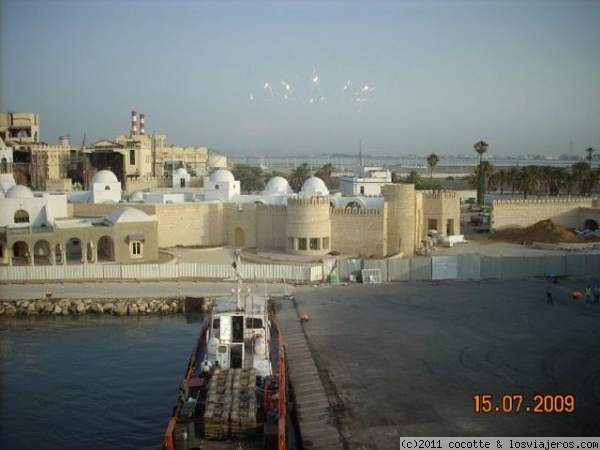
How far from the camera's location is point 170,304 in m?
25.9

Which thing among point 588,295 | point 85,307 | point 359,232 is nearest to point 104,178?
point 85,307

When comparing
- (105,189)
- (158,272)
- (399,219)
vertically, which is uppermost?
(105,189)

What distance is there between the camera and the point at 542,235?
3875 centimetres

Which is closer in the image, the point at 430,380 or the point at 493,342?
the point at 430,380

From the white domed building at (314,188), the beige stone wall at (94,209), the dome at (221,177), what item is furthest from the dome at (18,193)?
the white domed building at (314,188)

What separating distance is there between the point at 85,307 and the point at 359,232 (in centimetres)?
1445

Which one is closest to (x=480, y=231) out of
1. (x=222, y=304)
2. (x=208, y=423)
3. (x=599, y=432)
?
(x=222, y=304)

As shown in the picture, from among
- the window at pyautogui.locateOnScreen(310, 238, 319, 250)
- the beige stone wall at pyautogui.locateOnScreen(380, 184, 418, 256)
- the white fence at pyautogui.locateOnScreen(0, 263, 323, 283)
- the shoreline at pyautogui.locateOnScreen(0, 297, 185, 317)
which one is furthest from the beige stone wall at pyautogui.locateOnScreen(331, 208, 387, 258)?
the shoreline at pyautogui.locateOnScreen(0, 297, 185, 317)

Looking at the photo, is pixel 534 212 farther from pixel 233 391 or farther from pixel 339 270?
pixel 233 391

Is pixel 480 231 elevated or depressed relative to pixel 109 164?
depressed

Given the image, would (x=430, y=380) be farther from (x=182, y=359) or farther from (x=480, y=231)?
(x=480, y=231)

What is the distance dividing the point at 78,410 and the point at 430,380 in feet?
30.1

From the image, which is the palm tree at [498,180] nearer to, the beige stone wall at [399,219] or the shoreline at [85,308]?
the beige stone wall at [399,219]
